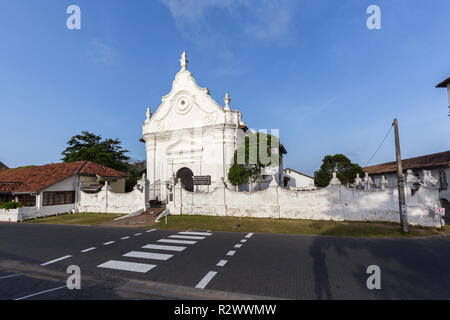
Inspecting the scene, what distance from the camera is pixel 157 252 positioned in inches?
346

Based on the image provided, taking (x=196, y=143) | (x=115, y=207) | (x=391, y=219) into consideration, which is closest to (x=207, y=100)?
(x=196, y=143)

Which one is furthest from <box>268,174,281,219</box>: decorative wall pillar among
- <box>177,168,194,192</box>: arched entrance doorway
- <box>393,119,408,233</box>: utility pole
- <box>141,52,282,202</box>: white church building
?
<box>177,168,194,192</box>: arched entrance doorway

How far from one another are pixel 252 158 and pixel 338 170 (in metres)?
25.0

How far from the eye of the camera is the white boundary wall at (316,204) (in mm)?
13891

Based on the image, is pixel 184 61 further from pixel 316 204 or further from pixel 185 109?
pixel 316 204

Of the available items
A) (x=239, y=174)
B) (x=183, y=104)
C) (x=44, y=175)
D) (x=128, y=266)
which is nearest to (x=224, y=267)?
(x=128, y=266)

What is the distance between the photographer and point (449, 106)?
19.6 metres

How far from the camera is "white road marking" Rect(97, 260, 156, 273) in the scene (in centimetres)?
692

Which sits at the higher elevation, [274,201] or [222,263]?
[274,201]

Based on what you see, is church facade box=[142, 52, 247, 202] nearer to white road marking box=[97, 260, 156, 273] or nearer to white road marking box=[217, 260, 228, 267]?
white road marking box=[217, 260, 228, 267]

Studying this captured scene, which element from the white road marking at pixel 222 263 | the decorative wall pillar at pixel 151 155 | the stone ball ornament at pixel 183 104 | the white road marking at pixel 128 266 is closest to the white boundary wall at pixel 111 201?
the decorative wall pillar at pixel 151 155

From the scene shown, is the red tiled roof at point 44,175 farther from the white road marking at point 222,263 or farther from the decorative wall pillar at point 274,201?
the white road marking at point 222,263

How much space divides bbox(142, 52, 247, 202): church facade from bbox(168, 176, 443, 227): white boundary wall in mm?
4689
